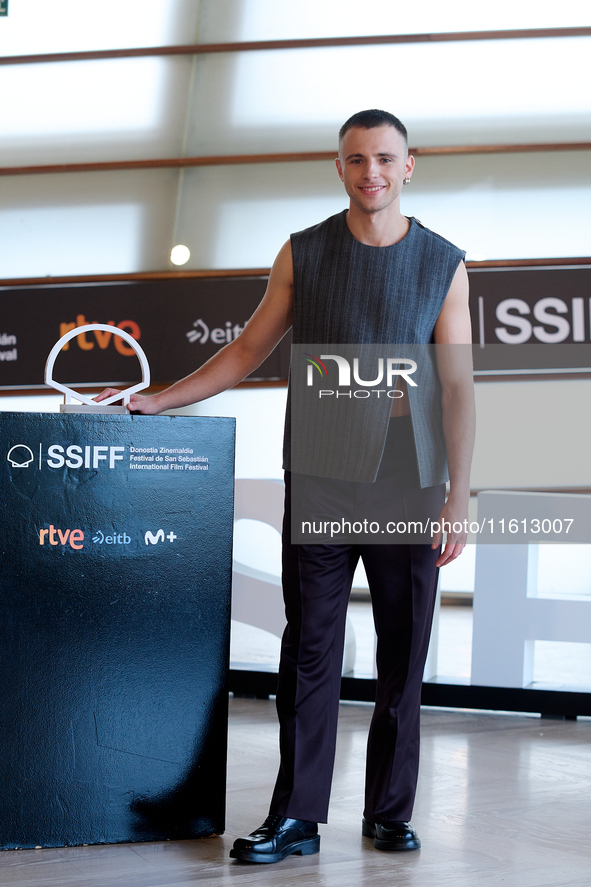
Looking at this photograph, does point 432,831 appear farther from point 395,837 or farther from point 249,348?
point 249,348

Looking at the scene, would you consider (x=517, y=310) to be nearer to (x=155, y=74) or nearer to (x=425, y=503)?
(x=155, y=74)

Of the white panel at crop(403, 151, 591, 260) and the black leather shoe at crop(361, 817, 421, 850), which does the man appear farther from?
the white panel at crop(403, 151, 591, 260)

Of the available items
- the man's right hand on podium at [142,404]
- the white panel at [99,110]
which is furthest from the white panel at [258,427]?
the man's right hand on podium at [142,404]

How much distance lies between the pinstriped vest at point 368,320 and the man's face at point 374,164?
88 millimetres

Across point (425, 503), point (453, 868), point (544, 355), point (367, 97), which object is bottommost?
point (453, 868)

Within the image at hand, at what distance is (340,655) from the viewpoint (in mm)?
1752

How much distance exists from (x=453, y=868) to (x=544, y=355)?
358cm

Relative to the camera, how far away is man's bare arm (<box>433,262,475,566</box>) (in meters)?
1.72

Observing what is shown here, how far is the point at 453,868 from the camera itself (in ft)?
5.35

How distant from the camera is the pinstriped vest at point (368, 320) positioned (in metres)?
1.71

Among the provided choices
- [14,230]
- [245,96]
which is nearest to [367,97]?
[245,96]

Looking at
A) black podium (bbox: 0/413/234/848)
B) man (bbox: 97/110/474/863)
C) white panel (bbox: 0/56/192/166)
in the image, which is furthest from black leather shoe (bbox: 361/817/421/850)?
white panel (bbox: 0/56/192/166)

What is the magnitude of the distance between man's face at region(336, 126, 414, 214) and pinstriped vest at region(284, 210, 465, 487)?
0.29 feet

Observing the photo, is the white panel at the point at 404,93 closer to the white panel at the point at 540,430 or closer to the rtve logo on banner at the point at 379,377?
the white panel at the point at 540,430
